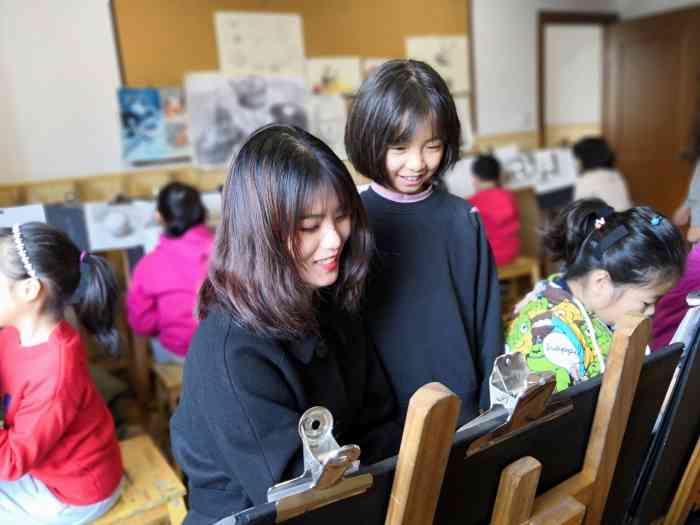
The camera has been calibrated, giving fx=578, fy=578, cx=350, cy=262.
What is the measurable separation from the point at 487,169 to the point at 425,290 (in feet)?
6.89

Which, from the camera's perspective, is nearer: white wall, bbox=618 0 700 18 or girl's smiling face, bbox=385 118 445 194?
girl's smiling face, bbox=385 118 445 194

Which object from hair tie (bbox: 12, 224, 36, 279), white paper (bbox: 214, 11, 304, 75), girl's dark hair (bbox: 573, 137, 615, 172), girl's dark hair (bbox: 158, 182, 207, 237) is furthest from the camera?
girl's dark hair (bbox: 573, 137, 615, 172)

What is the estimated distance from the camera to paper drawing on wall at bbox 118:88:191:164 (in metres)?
2.80

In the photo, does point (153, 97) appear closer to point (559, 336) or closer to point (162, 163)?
point (162, 163)

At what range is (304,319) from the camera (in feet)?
2.47

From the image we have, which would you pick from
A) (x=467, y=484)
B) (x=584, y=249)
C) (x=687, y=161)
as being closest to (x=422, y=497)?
(x=467, y=484)

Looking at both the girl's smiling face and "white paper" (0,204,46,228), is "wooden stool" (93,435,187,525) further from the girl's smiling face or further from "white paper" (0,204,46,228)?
the girl's smiling face

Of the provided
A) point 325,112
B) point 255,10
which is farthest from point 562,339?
point 255,10

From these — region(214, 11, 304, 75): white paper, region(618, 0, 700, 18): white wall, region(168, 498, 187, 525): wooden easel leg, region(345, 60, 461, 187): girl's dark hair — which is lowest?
region(168, 498, 187, 525): wooden easel leg

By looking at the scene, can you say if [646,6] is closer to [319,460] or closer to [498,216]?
[498,216]

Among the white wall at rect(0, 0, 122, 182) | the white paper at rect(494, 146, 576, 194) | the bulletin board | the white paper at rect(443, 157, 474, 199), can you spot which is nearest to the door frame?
the bulletin board

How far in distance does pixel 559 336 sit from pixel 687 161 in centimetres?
384

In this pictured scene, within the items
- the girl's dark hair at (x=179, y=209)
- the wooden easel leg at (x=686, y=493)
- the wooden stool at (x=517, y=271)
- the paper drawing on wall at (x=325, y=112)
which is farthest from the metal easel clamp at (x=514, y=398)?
the paper drawing on wall at (x=325, y=112)

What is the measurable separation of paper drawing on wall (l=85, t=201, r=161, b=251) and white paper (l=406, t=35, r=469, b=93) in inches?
81.7
